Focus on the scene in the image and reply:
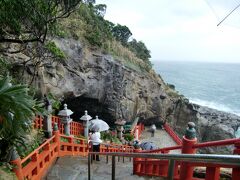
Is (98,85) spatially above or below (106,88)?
above

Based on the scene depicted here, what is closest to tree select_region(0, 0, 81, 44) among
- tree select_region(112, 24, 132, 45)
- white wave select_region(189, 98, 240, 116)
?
tree select_region(112, 24, 132, 45)

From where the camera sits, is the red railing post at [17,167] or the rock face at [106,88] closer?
the red railing post at [17,167]

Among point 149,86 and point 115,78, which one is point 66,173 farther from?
point 149,86

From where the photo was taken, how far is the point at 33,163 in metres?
7.16

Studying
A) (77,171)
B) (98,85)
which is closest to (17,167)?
(77,171)

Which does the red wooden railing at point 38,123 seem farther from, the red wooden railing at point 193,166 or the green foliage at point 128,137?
the green foliage at point 128,137

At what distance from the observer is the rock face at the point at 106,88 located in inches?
615

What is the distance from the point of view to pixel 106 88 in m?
18.8

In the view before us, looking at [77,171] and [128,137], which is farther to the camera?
[128,137]

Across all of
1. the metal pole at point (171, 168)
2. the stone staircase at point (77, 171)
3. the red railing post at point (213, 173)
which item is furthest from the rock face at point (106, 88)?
the metal pole at point (171, 168)

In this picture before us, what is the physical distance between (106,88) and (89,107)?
1.74 meters

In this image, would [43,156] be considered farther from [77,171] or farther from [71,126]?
[71,126]

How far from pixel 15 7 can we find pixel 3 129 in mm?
4066

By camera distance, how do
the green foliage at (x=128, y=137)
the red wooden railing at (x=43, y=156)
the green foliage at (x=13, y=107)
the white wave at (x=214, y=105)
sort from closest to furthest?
the green foliage at (x=13, y=107) → the red wooden railing at (x=43, y=156) → the green foliage at (x=128, y=137) → the white wave at (x=214, y=105)
